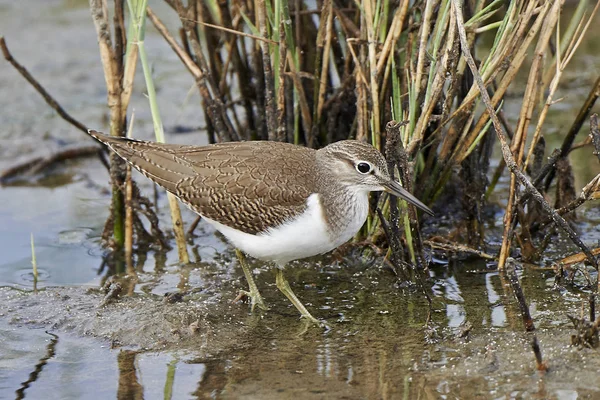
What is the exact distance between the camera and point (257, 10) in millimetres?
6621

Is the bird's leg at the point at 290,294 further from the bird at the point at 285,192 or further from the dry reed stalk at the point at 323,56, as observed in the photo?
the dry reed stalk at the point at 323,56

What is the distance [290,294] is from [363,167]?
1137 mm

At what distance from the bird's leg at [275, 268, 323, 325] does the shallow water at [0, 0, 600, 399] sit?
0.10m

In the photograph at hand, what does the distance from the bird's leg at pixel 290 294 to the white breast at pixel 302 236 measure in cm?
34

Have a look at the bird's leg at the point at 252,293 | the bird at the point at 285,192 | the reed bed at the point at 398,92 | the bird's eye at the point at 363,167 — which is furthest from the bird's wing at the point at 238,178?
the bird's leg at the point at 252,293

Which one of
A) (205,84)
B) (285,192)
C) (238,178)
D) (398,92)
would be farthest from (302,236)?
(205,84)

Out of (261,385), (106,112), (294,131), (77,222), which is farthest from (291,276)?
(106,112)

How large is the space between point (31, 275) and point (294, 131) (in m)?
2.65

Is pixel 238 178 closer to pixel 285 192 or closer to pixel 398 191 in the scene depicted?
pixel 285 192

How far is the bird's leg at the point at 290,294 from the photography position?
617 centimetres

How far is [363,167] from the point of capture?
606 cm

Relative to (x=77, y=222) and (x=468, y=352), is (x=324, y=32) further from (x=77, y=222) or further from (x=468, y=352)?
(x=77, y=222)

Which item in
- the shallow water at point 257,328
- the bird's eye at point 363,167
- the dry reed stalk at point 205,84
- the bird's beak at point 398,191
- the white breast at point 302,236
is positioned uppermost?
the dry reed stalk at point 205,84

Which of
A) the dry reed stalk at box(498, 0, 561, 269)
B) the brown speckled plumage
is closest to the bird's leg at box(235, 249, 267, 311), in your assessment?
the brown speckled plumage
